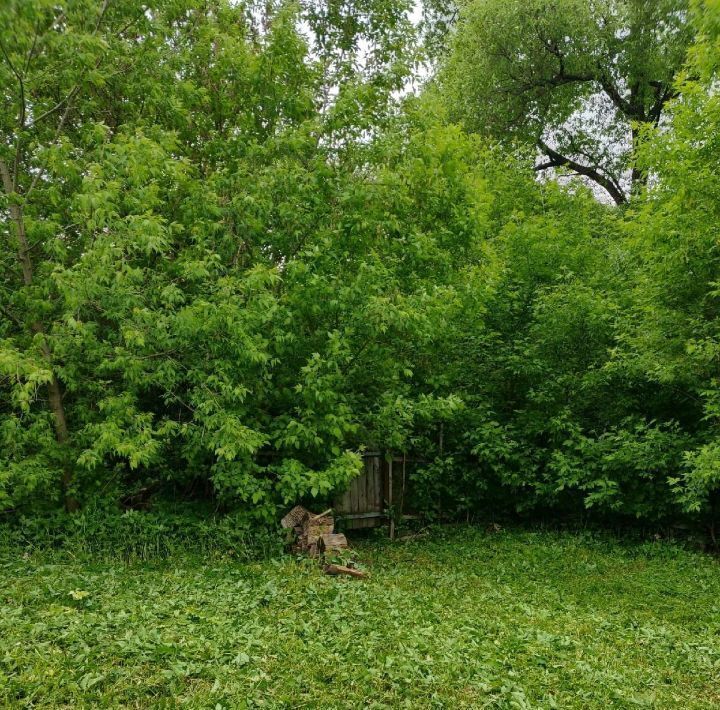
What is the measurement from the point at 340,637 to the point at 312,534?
114 inches

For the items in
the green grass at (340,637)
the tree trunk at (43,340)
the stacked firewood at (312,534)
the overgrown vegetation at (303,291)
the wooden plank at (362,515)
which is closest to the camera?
the green grass at (340,637)

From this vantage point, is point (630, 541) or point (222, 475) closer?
point (222, 475)

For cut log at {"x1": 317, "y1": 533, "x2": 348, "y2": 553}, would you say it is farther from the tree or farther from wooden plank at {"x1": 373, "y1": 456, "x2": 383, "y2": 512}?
the tree

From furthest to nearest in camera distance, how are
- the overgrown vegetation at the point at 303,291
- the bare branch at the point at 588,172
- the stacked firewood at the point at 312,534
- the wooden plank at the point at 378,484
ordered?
the bare branch at the point at 588,172, the wooden plank at the point at 378,484, the stacked firewood at the point at 312,534, the overgrown vegetation at the point at 303,291

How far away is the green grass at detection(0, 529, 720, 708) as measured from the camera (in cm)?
419

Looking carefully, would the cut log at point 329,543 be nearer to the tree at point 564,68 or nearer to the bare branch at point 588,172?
the tree at point 564,68

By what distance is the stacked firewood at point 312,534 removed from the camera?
Answer: 7988mm

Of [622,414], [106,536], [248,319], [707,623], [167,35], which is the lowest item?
[707,623]

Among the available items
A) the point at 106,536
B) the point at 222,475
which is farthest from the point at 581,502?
the point at 106,536

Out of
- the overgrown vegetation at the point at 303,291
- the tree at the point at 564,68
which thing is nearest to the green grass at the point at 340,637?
the overgrown vegetation at the point at 303,291

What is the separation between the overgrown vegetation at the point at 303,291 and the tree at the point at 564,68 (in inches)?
287

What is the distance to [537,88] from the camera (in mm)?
18094

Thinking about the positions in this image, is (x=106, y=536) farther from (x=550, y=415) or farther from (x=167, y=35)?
(x=550, y=415)

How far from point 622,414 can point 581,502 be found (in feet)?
5.36
